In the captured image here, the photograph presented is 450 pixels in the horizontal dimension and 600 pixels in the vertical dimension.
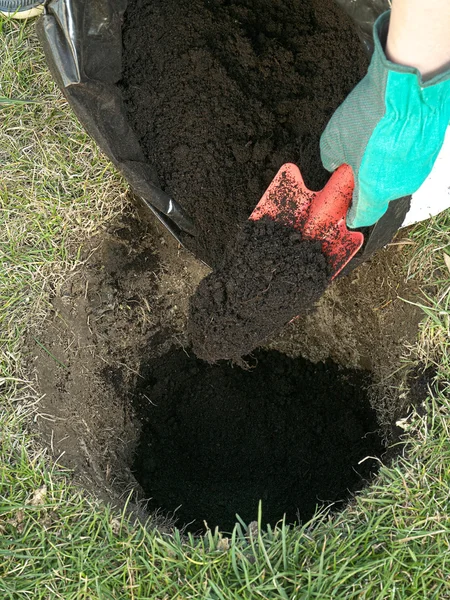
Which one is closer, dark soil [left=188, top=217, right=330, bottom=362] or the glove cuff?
the glove cuff

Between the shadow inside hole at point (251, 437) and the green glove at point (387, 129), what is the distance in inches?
25.0

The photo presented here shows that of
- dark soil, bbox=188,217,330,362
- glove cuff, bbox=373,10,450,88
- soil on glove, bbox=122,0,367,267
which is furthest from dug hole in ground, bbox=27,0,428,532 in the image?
glove cuff, bbox=373,10,450,88

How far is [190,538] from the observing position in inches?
64.3

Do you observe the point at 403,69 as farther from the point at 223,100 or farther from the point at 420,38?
the point at 223,100

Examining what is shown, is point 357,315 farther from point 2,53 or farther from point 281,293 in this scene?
point 2,53

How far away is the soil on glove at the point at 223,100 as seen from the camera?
1985 mm

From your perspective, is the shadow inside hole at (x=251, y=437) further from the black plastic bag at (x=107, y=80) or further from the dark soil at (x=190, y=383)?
the black plastic bag at (x=107, y=80)

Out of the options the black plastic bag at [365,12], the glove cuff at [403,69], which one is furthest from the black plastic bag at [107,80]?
the glove cuff at [403,69]

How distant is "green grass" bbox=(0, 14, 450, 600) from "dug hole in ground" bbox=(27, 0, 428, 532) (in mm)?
89

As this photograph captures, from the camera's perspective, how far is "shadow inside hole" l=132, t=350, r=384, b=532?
1.94 meters

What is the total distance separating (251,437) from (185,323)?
42cm

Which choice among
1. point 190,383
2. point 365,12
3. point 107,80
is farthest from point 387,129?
point 190,383

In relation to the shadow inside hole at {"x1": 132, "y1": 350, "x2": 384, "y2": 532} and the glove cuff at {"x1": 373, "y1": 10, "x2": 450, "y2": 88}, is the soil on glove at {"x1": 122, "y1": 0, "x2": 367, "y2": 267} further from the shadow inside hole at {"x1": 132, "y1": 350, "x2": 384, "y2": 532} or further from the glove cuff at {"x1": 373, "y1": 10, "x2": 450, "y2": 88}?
the glove cuff at {"x1": 373, "y1": 10, "x2": 450, "y2": 88}

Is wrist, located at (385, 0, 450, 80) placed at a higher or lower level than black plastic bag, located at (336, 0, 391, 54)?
higher
